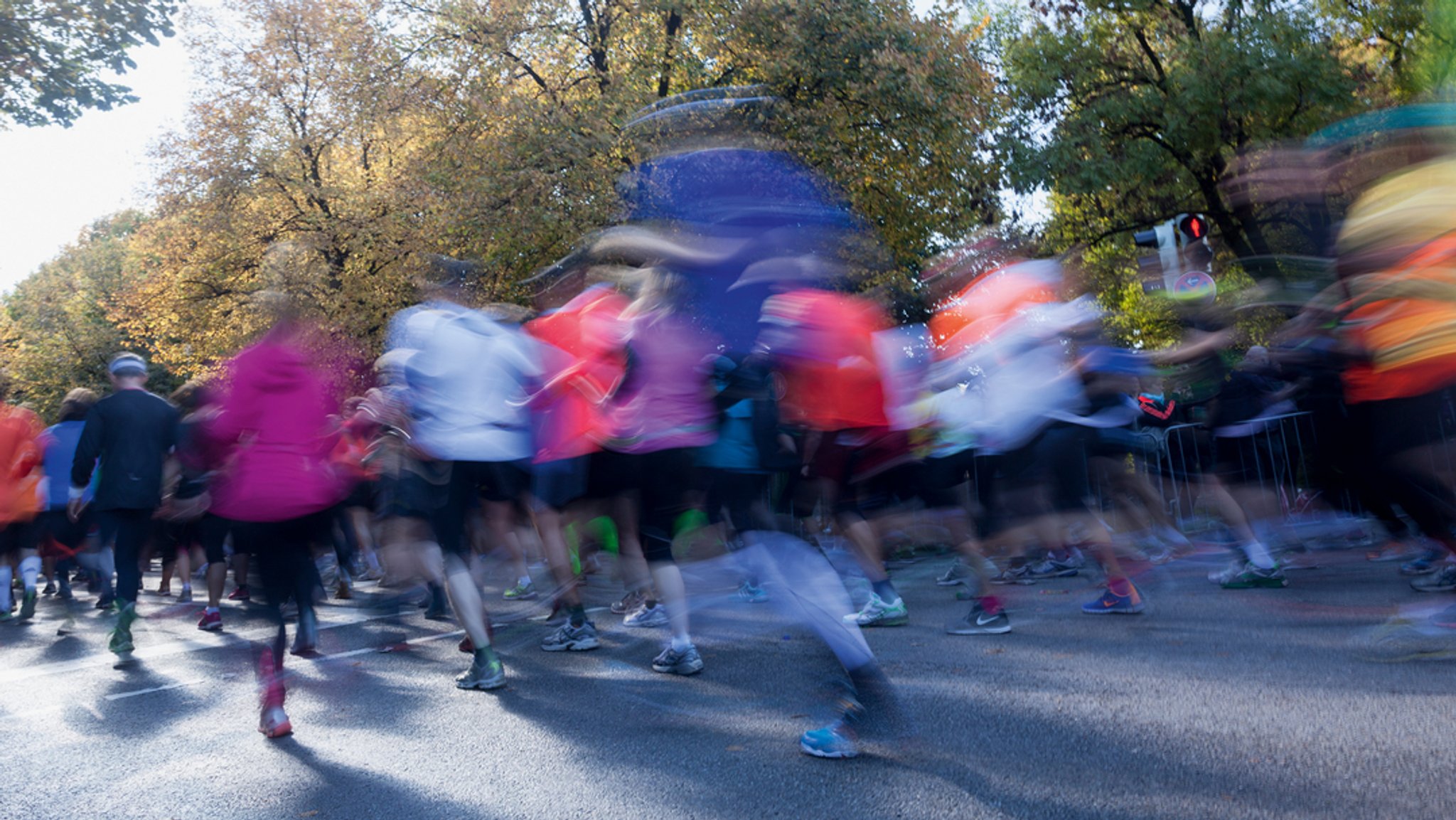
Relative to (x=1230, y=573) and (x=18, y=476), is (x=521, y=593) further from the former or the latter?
(x=1230, y=573)

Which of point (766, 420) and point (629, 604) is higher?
point (766, 420)

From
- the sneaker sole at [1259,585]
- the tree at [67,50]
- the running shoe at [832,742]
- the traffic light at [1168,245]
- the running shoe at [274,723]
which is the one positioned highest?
the tree at [67,50]

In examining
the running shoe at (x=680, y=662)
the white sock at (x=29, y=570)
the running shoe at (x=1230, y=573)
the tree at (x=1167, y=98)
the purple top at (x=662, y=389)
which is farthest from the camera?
the tree at (x=1167, y=98)

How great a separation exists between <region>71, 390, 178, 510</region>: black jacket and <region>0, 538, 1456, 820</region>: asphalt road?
3.76 ft

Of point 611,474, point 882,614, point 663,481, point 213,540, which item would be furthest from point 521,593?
point 663,481

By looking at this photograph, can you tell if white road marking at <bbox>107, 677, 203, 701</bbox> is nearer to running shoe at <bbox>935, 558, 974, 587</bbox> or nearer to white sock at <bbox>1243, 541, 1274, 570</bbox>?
running shoe at <bbox>935, 558, 974, 587</bbox>

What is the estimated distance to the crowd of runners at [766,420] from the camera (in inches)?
184

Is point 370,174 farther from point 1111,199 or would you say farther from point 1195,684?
point 1195,684

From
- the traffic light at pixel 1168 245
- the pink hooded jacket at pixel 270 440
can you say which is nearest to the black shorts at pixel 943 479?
the pink hooded jacket at pixel 270 440

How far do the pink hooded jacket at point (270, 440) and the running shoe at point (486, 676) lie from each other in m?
1.15

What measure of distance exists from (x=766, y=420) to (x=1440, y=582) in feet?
14.2

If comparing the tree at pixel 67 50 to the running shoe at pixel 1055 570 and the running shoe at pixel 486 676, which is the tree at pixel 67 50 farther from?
the running shoe at pixel 1055 570

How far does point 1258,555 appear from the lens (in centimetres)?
765

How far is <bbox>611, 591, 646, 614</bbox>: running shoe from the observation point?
8.18 metres
